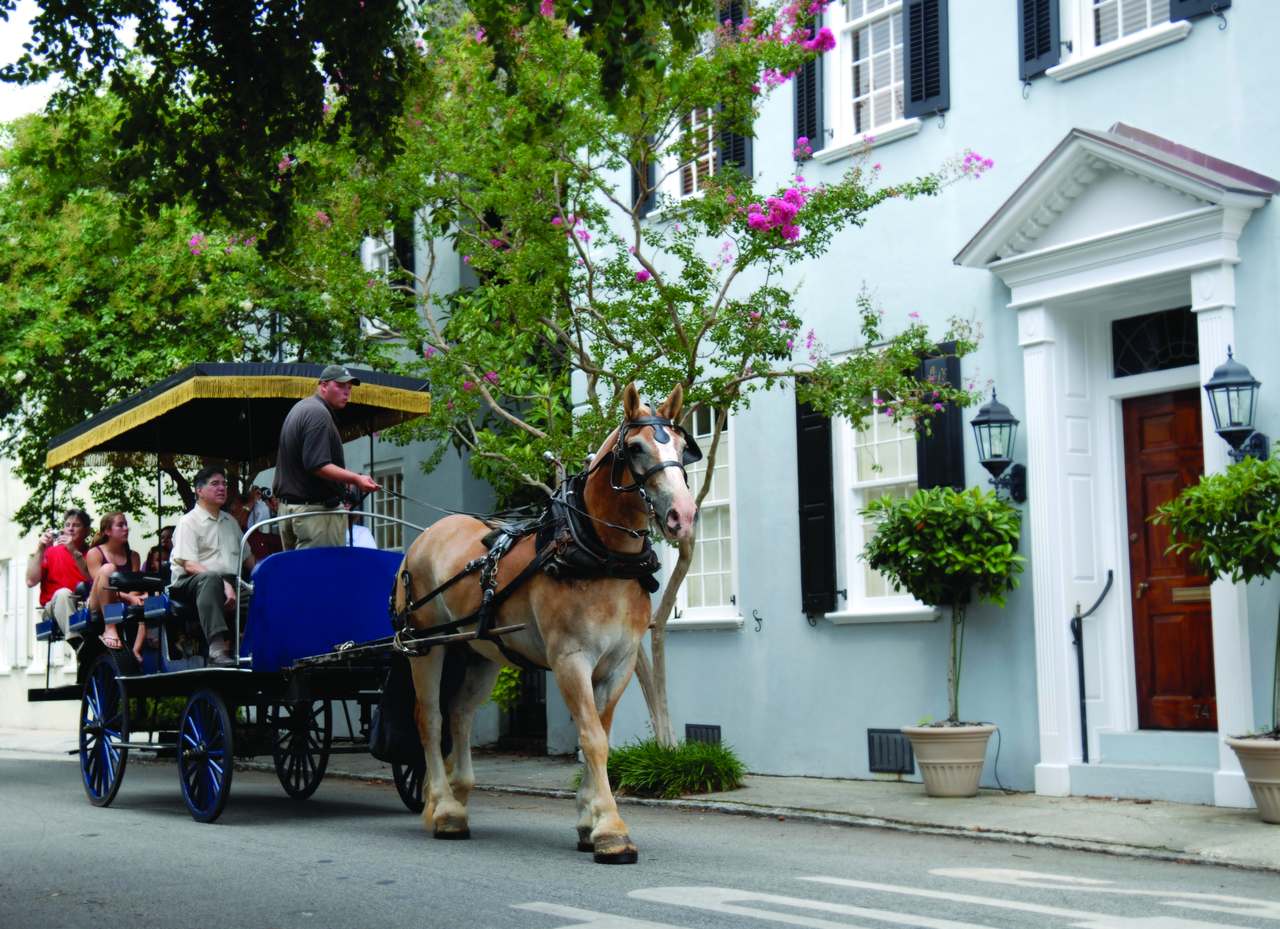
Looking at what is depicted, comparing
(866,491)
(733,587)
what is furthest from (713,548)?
(866,491)

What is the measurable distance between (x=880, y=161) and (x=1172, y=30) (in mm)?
3092

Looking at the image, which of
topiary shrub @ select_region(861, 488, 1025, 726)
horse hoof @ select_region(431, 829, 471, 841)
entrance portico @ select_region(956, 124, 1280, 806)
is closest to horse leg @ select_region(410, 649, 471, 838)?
horse hoof @ select_region(431, 829, 471, 841)

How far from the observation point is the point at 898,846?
385 inches

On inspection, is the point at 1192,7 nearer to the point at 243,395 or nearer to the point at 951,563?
the point at 951,563

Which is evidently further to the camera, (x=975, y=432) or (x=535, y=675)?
(x=535, y=675)

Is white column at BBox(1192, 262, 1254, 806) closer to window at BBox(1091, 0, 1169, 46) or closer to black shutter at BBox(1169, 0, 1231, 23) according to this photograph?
black shutter at BBox(1169, 0, 1231, 23)

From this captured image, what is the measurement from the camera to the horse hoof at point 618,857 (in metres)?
8.40

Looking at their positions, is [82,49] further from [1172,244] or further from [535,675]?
[535,675]

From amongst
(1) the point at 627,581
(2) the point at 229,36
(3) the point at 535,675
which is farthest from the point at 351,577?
(3) the point at 535,675

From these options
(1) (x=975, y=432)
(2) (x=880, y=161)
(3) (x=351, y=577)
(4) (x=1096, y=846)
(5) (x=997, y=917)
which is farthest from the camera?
(2) (x=880, y=161)

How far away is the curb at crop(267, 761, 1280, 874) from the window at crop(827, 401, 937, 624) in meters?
2.61

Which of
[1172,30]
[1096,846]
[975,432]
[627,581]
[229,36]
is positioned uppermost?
[1172,30]

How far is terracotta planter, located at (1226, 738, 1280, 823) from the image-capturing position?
9.87 m

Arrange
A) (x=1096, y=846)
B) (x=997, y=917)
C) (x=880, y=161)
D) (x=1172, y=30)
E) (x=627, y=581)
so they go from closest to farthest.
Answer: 1. (x=997, y=917)
2. (x=627, y=581)
3. (x=1096, y=846)
4. (x=1172, y=30)
5. (x=880, y=161)
